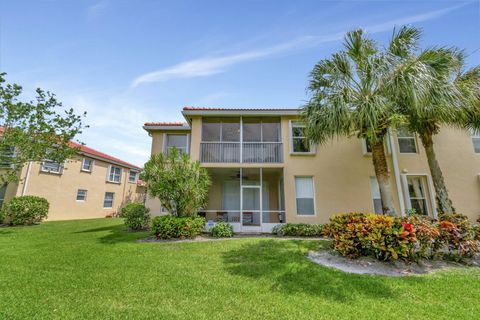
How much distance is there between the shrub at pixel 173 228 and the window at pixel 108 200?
15.4 m

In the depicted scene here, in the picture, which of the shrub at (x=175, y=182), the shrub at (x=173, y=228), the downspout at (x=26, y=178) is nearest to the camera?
the shrub at (x=173, y=228)

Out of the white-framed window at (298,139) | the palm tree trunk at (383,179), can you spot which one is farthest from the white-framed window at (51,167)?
the palm tree trunk at (383,179)

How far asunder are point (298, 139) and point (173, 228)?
28.3 feet

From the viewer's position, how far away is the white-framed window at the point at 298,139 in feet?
42.4

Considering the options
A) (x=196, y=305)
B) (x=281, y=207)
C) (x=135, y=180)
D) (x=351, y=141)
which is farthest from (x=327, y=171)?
(x=135, y=180)

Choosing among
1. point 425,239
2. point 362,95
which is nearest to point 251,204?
point 362,95

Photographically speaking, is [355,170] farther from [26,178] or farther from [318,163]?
[26,178]

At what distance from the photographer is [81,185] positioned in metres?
19.3

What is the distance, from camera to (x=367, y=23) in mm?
9422

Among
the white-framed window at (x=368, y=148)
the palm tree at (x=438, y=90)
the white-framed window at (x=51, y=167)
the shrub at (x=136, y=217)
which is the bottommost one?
the shrub at (x=136, y=217)

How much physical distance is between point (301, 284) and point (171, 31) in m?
10.9

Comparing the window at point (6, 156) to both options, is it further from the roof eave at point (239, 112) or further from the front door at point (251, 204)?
the front door at point (251, 204)

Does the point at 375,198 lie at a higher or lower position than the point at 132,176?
lower

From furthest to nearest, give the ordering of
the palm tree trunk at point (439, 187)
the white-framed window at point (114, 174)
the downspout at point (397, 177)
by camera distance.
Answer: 1. the white-framed window at point (114, 174)
2. the downspout at point (397, 177)
3. the palm tree trunk at point (439, 187)
